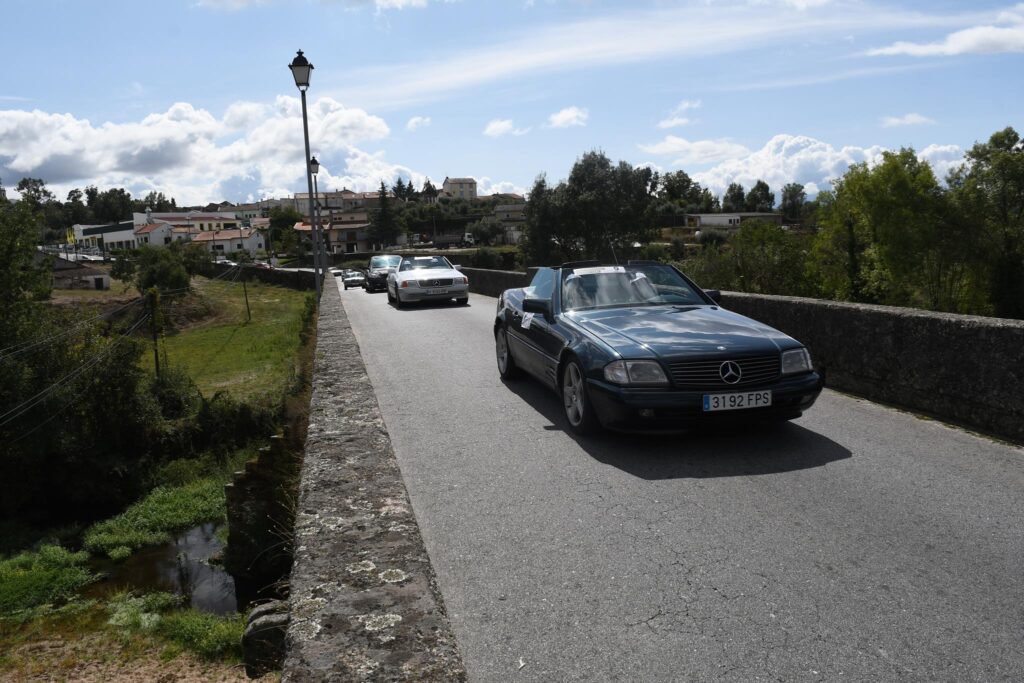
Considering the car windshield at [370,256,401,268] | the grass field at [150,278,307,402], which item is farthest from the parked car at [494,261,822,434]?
the car windshield at [370,256,401,268]

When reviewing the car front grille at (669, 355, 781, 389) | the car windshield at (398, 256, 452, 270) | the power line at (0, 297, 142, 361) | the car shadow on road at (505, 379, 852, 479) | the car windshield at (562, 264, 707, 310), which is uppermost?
the car windshield at (562, 264, 707, 310)

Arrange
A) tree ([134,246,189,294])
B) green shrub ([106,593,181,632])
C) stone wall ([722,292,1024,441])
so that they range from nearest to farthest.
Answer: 1. stone wall ([722,292,1024,441])
2. green shrub ([106,593,181,632])
3. tree ([134,246,189,294])

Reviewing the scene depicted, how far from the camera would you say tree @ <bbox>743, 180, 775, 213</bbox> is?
18312cm

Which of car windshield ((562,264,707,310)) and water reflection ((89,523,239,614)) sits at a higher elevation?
car windshield ((562,264,707,310))

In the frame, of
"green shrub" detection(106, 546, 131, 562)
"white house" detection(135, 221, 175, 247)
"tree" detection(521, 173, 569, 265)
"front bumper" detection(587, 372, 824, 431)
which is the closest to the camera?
"front bumper" detection(587, 372, 824, 431)

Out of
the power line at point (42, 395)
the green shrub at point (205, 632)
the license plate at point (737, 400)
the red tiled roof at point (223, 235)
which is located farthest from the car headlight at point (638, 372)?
the red tiled roof at point (223, 235)

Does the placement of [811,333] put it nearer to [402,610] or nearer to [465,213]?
[402,610]

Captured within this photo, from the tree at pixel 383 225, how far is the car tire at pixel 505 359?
465 feet

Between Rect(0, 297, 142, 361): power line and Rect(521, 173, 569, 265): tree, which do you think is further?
Rect(521, 173, 569, 265): tree

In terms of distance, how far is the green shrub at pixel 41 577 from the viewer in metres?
14.2

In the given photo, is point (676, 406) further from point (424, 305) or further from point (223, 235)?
point (223, 235)

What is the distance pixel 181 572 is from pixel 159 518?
4.43 m

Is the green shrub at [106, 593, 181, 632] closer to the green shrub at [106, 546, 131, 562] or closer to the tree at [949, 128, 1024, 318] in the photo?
the green shrub at [106, 546, 131, 562]

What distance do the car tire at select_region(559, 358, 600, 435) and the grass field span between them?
530 inches
